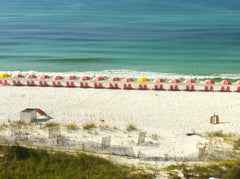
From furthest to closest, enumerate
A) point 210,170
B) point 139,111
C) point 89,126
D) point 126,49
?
point 126,49 → point 139,111 → point 89,126 → point 210,170

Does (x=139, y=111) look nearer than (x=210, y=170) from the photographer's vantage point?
No

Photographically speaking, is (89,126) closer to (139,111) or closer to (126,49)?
(139,111)

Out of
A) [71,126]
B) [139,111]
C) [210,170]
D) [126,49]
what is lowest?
[210,170]

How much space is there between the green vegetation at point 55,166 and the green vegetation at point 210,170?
1.13 meters

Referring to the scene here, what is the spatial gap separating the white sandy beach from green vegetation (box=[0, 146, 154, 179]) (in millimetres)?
2736

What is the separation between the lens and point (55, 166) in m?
11.5

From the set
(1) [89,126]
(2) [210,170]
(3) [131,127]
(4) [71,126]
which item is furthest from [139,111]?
(2) [210,170]

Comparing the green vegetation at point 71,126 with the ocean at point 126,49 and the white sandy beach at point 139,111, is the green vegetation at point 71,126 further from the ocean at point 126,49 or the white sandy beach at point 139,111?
the ocean at point 126,49

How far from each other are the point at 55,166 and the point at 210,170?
5328mm

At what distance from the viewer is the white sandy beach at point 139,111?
1566 cm

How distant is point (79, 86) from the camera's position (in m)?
26.8

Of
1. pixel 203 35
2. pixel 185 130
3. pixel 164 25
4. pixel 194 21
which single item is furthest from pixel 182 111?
pixel 194 21

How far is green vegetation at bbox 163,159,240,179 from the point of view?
10.6 metres

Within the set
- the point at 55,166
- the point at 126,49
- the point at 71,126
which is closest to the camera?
the point at 55,166
